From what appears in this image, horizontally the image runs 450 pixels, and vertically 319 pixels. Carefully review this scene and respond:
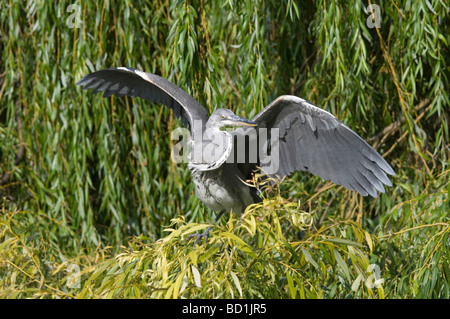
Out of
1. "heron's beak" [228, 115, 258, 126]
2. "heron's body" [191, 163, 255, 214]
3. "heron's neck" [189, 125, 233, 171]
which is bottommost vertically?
"heron's body" [191, 163, 255, 214]

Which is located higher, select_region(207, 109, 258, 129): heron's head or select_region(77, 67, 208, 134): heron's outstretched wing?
select_region(77, 67, 208, 134): heron's outstretched wing

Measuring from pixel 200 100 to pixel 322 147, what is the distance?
0.54 metres

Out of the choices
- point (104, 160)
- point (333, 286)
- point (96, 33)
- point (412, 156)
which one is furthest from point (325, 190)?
point (96, 33)

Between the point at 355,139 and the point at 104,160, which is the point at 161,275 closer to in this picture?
the point at 355,139

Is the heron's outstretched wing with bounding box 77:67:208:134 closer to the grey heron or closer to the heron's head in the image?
the grey heron

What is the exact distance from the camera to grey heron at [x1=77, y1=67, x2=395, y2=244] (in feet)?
6.74

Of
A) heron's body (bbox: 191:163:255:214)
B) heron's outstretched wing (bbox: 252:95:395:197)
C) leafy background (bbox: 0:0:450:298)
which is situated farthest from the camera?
leafy background (bbox: 0:0:450:298)

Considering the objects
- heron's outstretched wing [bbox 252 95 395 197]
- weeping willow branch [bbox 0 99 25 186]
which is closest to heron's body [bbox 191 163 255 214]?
heron's outstretched wing [bbox 252 95 395 197]

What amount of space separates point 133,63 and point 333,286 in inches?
47.6

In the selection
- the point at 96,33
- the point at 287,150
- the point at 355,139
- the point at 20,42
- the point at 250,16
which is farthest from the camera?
the point at 20,42

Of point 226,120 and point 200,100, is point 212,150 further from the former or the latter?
point 200,100

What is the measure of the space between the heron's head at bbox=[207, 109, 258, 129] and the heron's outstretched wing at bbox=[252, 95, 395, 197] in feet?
0.21

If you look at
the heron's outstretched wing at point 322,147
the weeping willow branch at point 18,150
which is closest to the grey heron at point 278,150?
the heron's outstretched wing at point 322,147

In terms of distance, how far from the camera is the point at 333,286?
2113 millimetres
